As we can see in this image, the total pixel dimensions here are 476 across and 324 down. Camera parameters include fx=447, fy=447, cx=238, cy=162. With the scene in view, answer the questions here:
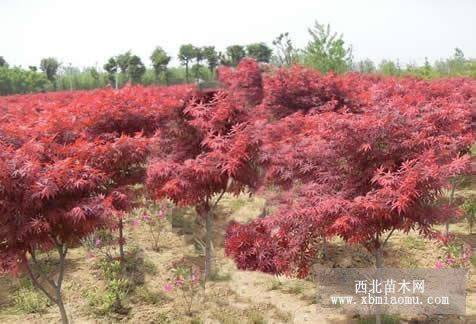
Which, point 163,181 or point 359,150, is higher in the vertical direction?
point 359,150

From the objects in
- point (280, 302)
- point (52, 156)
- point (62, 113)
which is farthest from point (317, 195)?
point (62, 113)

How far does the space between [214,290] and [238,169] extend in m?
2.21

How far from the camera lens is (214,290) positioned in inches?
301

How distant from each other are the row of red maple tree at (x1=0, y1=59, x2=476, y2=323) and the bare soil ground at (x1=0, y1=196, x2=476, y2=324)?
0.48 meters

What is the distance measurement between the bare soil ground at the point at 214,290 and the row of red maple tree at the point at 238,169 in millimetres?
484

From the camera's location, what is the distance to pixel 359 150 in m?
5.06

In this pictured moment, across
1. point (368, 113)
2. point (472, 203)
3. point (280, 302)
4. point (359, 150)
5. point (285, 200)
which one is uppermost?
point (368, 113)

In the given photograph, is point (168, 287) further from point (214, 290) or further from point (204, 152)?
point (204, 152)

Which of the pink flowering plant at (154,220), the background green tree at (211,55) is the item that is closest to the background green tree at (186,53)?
the background green tree at (211,55)

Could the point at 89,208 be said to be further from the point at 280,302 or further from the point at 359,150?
the point at 280,302

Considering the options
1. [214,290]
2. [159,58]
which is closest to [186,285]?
[214,290]

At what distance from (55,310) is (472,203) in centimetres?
872

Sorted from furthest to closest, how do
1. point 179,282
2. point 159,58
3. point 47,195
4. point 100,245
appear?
point 159,58 < point 100,245 < point 179,282 < point 47,195

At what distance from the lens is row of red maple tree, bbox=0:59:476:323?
4625 millimetres
